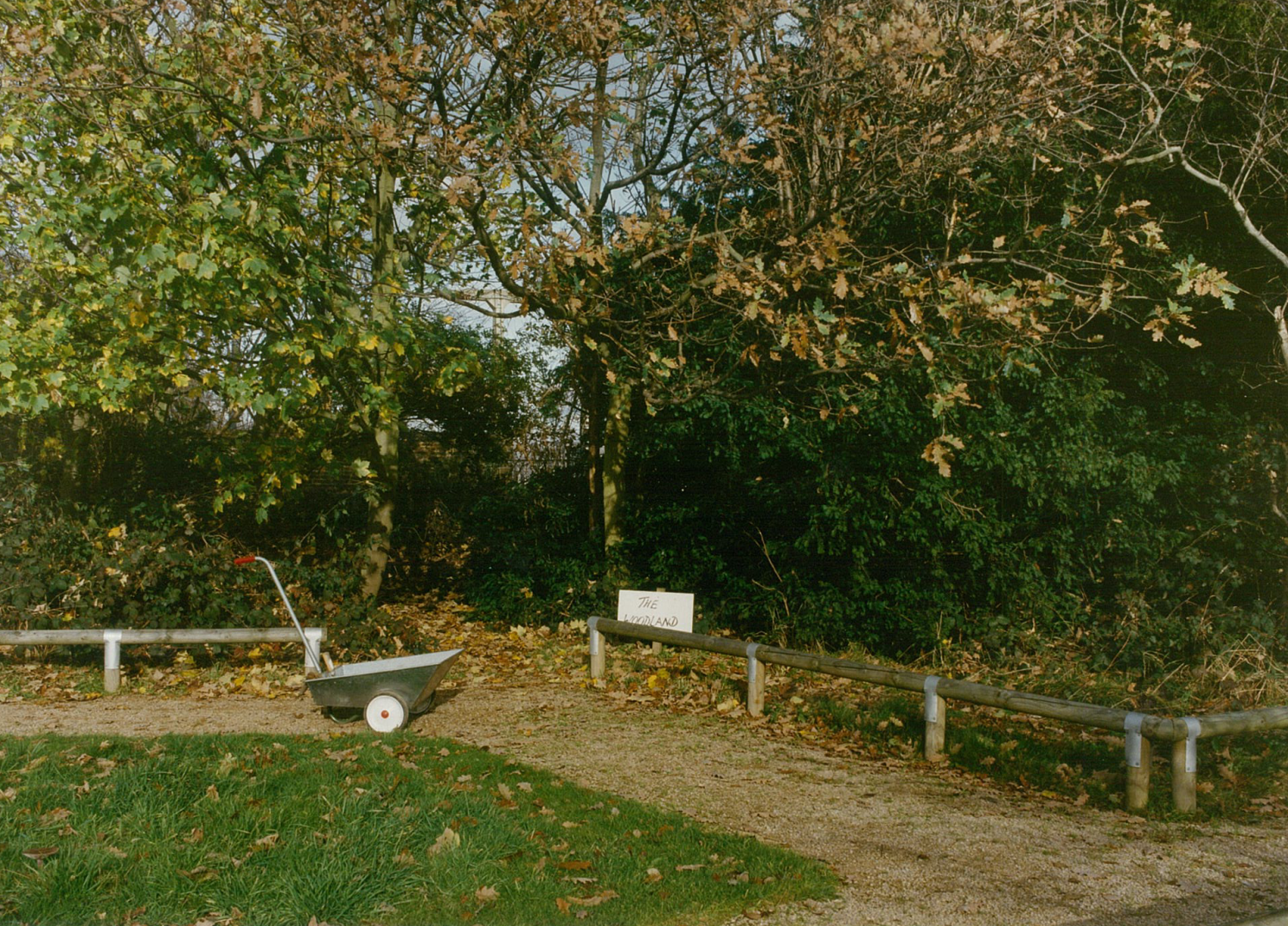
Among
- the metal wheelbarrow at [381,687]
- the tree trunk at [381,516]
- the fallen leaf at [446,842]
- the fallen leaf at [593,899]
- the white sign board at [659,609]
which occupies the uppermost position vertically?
the tree trunk at [381,516]

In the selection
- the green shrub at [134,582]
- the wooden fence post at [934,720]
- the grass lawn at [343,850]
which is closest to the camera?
the grass lawn at [343,850]

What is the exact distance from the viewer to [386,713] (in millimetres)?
7766

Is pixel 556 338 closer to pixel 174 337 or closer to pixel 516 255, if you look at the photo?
pixel 516 255

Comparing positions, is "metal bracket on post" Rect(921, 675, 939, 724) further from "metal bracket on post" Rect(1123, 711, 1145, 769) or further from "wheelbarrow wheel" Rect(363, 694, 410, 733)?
"wheelbarrow wheel" Rect(363, 694, 410, 733)

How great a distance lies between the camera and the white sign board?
9.88 m

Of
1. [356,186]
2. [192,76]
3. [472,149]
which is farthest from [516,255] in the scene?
[192,76]

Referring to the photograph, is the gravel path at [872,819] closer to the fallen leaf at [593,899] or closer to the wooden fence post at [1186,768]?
the wooden fence post at [1186,768]

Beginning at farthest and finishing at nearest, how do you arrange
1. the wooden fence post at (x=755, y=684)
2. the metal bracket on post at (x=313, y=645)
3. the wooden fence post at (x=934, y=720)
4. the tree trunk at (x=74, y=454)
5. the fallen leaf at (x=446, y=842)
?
the tree trunk at (x=74, y=454)
the wooden fence post at (x=755, y=684)
the metal bracket on post at (x=313, y=645)
the wooden fence post at (x=934, y=720)
the fallen leaf at (x=446, y=842)

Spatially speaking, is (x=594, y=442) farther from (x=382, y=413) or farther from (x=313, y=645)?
Answer: (x=313, y=645)

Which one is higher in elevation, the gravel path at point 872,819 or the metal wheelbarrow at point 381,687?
the metal wheelbarrow at point 381,687

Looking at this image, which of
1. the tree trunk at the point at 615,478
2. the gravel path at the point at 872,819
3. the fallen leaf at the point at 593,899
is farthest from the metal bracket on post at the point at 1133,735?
the tree trunk at the point at 615,478

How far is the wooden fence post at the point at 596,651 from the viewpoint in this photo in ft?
33.7

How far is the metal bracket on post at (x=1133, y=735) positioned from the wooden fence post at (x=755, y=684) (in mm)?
3261

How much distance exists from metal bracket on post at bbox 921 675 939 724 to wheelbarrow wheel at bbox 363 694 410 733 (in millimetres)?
3998
